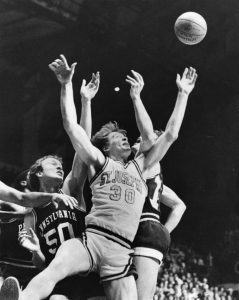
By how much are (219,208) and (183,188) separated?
1.28m

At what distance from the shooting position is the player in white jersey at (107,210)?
12.1 feet

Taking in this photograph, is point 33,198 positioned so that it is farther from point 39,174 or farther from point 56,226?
point 39,174

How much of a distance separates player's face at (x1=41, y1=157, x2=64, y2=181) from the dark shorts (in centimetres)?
78

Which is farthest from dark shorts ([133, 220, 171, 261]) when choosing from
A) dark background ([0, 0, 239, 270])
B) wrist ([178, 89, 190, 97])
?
dark background ([0, 0, 239, 270])

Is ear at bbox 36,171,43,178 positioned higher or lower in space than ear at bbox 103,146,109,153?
lower

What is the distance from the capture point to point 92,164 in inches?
164

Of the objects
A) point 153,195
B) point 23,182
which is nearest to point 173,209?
point 153,195

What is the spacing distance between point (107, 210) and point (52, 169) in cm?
85

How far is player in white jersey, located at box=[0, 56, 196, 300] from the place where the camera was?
3.68 metres

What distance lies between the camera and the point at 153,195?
4668 mm

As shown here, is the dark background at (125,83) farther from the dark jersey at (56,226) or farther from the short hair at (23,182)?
the dark jersey at (56,226)

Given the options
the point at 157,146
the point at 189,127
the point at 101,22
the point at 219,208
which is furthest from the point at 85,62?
the point at 157,146

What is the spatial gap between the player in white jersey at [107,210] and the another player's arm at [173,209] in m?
1.00

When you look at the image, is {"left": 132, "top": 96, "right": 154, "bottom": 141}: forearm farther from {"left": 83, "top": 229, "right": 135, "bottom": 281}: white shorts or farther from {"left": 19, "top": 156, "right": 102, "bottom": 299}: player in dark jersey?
{"left": 83, "top": 229, "right": 135, "bottom": 281}: white shorts
